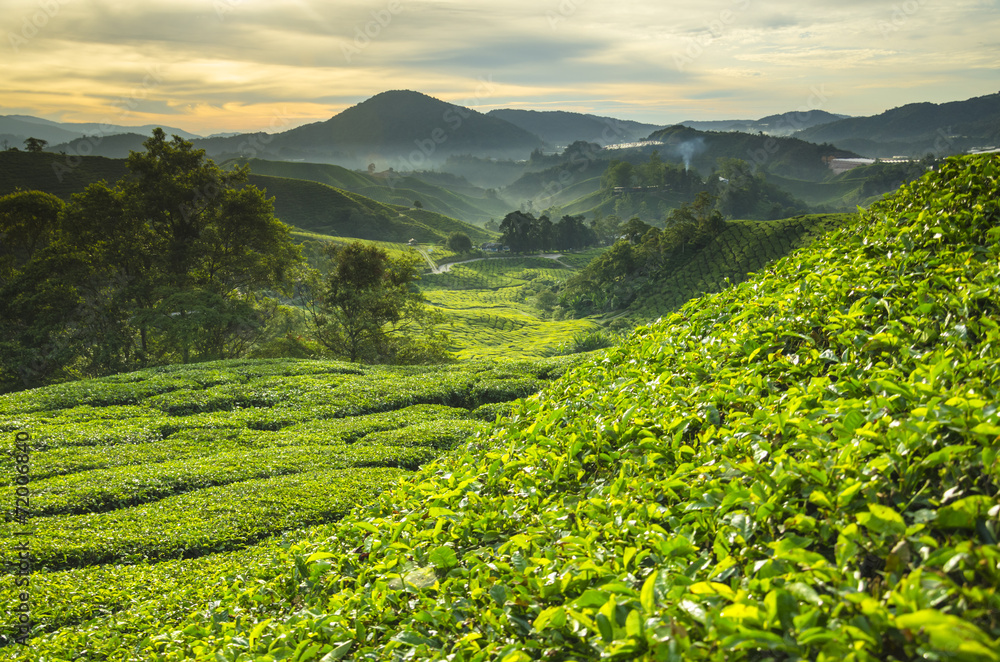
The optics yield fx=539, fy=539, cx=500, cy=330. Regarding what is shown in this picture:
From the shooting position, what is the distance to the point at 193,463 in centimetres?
1363

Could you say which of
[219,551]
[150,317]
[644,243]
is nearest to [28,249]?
[150,317]

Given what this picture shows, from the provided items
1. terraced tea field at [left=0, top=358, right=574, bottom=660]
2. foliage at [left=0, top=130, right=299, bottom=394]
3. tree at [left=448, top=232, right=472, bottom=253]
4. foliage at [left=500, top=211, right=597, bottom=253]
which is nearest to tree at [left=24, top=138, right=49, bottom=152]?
tree at [left=448, top=232, right=472, bottom=253]

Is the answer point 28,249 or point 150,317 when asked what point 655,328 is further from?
point 28,249

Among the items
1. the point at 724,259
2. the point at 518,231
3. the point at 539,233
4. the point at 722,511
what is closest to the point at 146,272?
the point at 722,511

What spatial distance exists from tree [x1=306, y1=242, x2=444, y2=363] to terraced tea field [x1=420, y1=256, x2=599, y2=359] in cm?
1501

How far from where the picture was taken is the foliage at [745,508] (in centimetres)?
201

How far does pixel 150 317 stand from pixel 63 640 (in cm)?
3051

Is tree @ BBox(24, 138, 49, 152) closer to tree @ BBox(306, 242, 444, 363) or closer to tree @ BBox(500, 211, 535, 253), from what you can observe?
tree @ BBox(500, 211, 535, 253)

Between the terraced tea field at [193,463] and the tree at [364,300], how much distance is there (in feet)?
51.4

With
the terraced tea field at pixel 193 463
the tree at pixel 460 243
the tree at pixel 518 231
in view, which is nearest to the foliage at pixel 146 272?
the terraced tea field at pixel 193 463

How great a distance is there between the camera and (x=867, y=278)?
171 inches

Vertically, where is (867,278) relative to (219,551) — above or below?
above

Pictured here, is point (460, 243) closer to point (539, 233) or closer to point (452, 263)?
point (452, 263)

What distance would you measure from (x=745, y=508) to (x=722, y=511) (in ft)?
0.40
